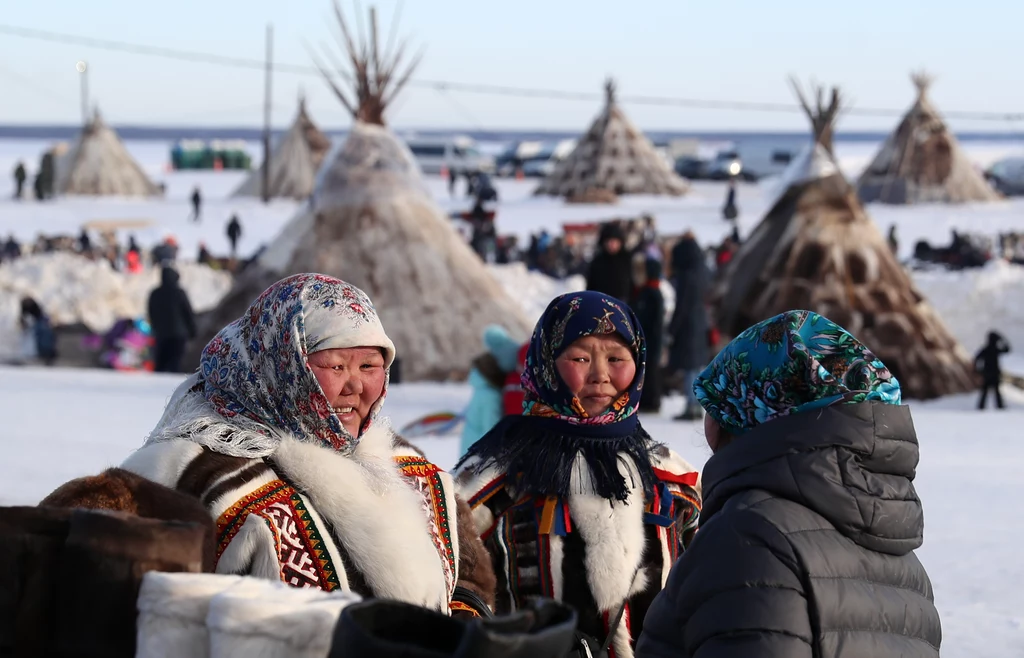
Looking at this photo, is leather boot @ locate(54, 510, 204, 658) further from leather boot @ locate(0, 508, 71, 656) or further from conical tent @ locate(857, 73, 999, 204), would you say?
conical tent @ locate(857, 73, 999, 204)

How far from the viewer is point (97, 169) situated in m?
36.5

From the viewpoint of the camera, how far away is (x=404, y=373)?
1245cm

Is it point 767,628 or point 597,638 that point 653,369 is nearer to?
point 597,638

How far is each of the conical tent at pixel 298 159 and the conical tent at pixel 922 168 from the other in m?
14.8

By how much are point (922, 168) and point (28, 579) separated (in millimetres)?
35155

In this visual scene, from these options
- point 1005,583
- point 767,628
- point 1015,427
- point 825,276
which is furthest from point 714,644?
point 825,276

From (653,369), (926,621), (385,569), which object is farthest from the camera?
(653,369)

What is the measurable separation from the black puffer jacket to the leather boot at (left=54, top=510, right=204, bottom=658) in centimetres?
76

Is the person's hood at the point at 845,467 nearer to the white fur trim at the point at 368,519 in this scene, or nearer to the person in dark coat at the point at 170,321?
the white fur trim at the point at 368,519

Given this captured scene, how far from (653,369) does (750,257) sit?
443 cm

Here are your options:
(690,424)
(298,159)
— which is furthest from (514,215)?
(690,424)

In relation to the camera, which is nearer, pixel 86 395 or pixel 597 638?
pixel 597 638

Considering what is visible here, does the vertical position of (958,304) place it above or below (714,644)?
below

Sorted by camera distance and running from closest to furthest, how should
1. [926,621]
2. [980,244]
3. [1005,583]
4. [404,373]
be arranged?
[926,621] < [1005,583] < [404,373] < [980,244]
